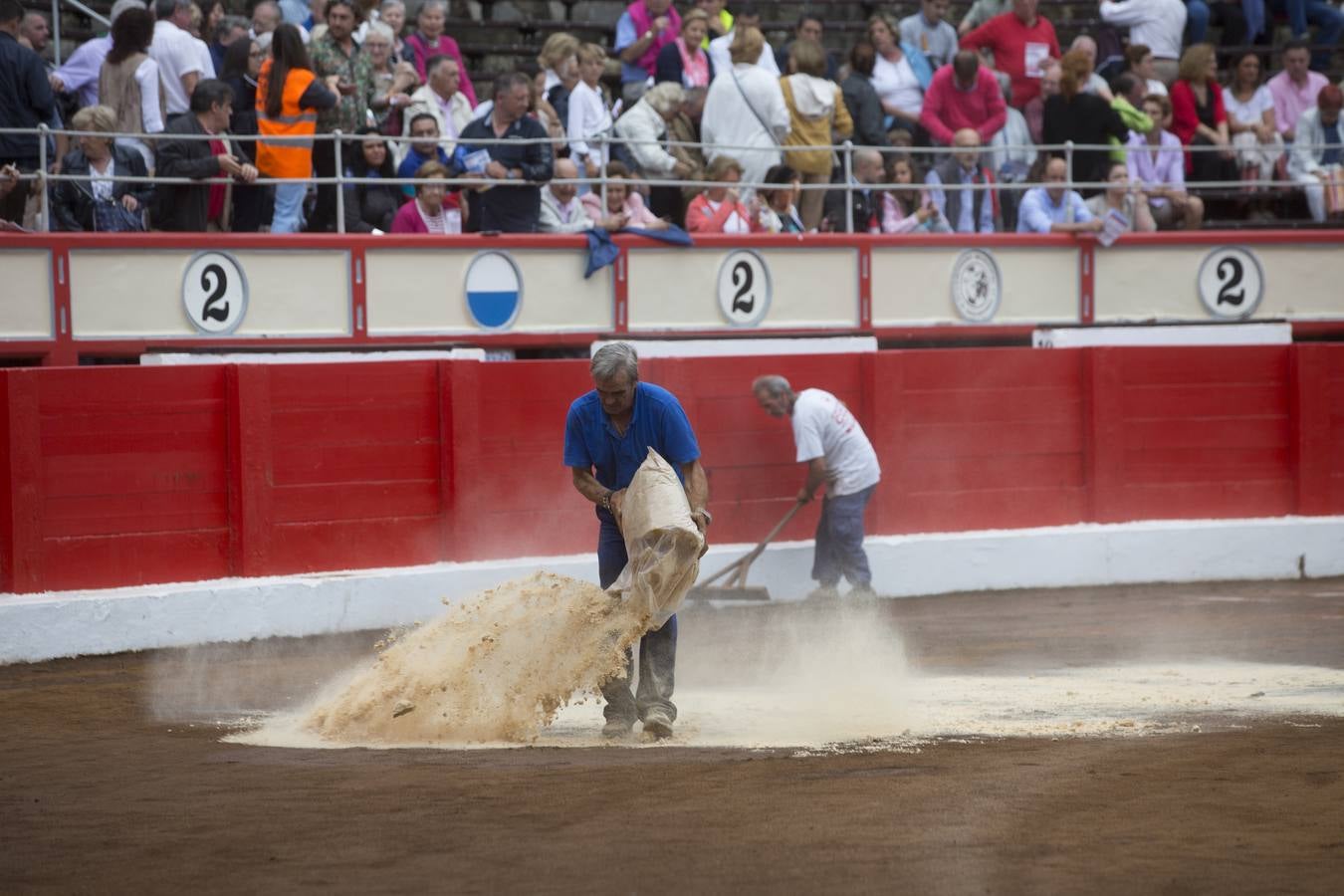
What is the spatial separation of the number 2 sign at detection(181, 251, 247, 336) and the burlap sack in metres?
5.79

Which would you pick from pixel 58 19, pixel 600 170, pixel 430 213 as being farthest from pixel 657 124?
pixel 58 19

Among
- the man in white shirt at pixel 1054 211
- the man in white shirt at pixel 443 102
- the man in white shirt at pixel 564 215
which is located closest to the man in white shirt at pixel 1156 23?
the man in white shirt at pixel 1054 211

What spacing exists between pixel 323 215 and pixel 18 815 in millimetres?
7591

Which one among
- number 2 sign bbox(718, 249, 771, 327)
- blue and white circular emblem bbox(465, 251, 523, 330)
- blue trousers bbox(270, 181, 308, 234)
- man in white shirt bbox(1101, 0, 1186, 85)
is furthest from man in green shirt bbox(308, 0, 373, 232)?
man in white shirt bbox(1101, 0, 1186, 85)

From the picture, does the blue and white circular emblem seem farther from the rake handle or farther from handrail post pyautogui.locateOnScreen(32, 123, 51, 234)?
handrail post pyautogui.locateOnScreen(32, 123, 51, 234)

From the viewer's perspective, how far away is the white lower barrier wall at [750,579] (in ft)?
34.1

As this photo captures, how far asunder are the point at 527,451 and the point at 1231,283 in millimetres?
6935

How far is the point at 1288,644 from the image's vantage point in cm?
1041

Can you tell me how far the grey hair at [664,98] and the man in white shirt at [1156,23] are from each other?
5216mm

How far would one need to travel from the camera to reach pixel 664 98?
46.2ft

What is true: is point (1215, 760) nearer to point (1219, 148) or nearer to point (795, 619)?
point (795, 619)

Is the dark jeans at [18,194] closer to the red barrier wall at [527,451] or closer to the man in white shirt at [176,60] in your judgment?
the man in white shirt at [176,60]

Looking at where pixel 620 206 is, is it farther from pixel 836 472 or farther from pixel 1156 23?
pixel 1156 23

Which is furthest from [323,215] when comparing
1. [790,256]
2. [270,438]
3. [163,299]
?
[790,256]
